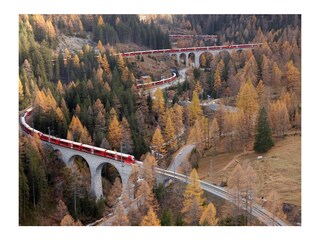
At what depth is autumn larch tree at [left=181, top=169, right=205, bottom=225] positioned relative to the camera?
16219 mm

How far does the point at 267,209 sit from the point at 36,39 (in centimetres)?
1680

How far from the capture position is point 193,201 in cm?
1639

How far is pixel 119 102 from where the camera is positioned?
74.7 feet

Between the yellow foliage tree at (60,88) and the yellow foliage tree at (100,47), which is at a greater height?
the yellow foliage tree at (100,47)

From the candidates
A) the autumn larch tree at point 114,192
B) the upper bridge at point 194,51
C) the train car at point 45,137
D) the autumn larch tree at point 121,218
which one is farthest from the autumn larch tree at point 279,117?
the train car at point 45,137

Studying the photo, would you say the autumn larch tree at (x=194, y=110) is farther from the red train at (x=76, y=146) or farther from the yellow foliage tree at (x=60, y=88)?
the yellow foliage tree at (x=60, y=88)

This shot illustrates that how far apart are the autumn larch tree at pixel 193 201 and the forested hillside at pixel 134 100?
0.63 ft

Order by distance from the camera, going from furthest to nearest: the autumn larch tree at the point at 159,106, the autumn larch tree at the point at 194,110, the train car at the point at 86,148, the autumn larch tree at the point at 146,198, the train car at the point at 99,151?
1. the autumn larch tree at the point at 194,110
2. the autumn larch tree at the point at 159,106
3. the train car at the point at 86,148
4. the train car at the point at 99,151
5. the autumn larch tree at the point at 146,198

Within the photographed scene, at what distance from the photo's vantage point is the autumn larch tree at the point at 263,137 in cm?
1973

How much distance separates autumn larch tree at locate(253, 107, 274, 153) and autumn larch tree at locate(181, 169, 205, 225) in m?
4.18

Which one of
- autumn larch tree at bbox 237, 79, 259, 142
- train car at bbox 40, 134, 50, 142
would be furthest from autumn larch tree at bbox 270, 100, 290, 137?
train car at bbox 40, 134, 50, 142

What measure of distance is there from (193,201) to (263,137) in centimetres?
550

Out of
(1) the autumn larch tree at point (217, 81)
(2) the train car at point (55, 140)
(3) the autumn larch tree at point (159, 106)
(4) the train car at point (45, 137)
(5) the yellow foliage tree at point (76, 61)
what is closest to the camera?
(2) the train car at point (55, 140)

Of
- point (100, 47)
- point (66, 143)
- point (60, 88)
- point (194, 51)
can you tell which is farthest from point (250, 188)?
point (100, 47)
